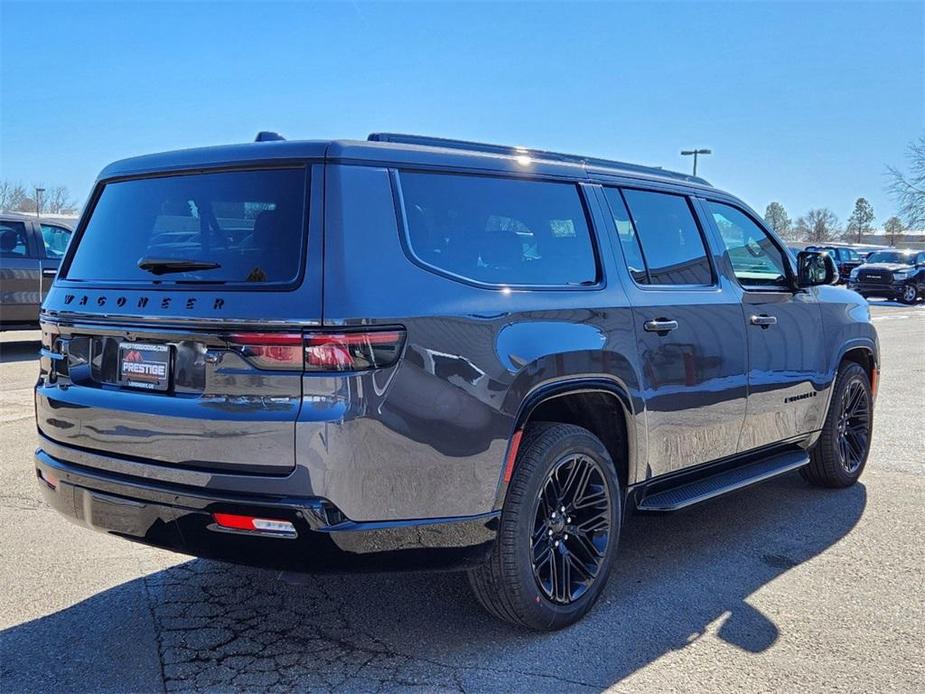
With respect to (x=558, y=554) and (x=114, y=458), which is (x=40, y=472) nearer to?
(x=114, y=458)

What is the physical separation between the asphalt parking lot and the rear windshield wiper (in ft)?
3.83

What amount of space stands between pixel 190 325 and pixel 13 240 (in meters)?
10.6

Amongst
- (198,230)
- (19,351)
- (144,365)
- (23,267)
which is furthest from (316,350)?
(19,351)

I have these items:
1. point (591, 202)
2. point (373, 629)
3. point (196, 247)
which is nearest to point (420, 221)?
point (196, 247)

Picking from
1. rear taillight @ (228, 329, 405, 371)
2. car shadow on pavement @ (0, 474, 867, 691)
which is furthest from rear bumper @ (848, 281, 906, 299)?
rear taillight @ (228, 329, 405, 371)

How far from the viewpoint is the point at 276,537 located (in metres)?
2.86

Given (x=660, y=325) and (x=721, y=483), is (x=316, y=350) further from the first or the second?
(x=721, y=483)

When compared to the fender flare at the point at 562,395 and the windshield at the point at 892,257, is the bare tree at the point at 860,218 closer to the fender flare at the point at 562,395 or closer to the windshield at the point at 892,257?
the windshield at the point at 892,257

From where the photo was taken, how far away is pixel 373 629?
11.6ft

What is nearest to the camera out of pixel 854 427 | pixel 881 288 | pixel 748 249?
pixel 748 249

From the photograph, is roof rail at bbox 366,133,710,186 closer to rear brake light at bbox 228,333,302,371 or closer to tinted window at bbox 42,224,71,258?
rear brake light at bbox 228,333,302,371

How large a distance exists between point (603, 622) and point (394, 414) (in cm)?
147

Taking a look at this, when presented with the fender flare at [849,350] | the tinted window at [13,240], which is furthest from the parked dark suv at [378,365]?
the tinted window at [13,240]

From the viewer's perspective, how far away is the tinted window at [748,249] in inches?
191
